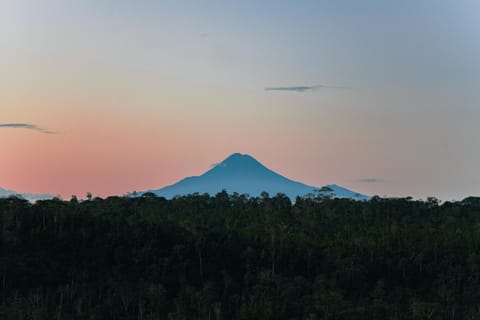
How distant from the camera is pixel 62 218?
83.8m

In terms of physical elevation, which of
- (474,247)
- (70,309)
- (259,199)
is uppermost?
(259,199)

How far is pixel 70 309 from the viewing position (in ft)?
215

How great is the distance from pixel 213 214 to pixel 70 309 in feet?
146

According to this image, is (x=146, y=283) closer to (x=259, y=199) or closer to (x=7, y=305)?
(x=7, y=305)

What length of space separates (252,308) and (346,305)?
922cm

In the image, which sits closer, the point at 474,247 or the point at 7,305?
the point at 7,305

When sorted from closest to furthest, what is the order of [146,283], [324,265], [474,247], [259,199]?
[146,283]
[324,265]
[474,247]
[259,199]

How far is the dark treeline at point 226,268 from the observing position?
66.3m

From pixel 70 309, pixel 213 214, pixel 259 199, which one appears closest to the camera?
pixel 70 309

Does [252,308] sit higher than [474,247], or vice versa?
[474,247]

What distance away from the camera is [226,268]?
264 ft

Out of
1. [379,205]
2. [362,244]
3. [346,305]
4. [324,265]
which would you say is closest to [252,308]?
[346,305]

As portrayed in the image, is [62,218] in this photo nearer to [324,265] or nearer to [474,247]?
[324,265]

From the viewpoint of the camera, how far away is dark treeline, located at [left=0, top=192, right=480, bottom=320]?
66312mm
